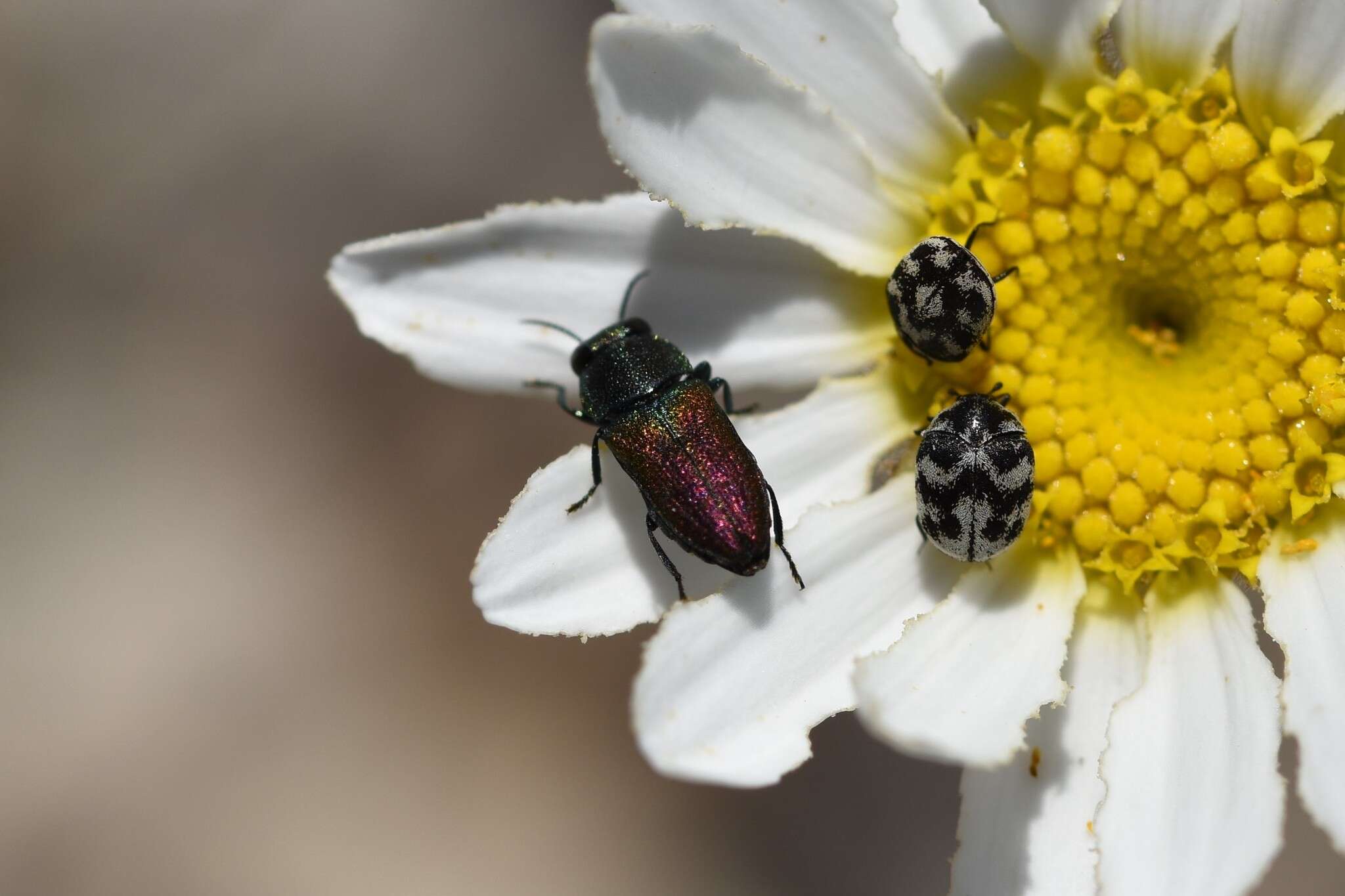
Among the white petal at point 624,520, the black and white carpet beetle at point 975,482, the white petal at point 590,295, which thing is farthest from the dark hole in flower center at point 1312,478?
the white petal at point 590,295

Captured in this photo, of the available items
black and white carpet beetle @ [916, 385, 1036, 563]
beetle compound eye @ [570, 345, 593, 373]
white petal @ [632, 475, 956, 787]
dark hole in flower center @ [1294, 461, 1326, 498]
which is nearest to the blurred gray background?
beetle compound eye @ [570, 345, 593, 373]

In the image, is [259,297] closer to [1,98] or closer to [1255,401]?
[1,98]

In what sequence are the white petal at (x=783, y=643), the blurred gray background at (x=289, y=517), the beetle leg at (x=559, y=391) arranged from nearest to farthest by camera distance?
the white petal at (x=783, y=643) → the beetle leg at (x=559, y=391) → the blurred gray background at (x=289, y=517)

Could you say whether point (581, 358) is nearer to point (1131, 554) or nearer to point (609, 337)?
point (609, 337)

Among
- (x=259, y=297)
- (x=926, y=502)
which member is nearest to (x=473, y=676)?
(x=259, y=297)

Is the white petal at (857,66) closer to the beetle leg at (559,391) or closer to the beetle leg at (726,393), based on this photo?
the beetle leg at (726,393)

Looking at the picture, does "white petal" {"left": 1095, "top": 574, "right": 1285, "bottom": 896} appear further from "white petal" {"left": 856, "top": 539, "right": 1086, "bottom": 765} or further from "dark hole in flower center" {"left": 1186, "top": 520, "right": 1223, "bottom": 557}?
"white petal" {"left": 856, "top": 539, "right": 1086, "bottom": 765}
